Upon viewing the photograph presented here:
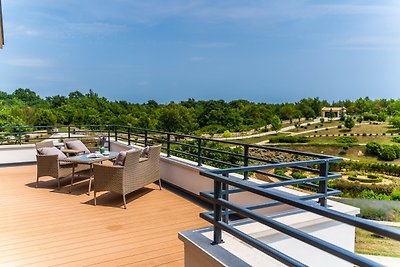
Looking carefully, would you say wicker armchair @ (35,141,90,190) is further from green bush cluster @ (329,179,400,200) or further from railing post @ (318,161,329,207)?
green bush cluster @ (329,179,400,200)

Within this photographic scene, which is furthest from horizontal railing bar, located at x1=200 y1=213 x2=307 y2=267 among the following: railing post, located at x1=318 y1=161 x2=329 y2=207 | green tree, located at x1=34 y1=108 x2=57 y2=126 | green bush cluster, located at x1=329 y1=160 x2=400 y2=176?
green bush cluster, located at x1=329 y1=160 x2=400 y2=176

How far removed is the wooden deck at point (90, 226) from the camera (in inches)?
120

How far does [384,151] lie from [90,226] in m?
65.0

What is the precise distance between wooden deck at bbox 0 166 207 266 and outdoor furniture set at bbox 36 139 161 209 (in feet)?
0.93

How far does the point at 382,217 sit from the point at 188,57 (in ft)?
159

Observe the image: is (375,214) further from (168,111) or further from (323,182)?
(168,111)

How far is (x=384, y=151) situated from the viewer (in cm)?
5800

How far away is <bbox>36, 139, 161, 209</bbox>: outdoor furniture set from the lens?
4.66 m

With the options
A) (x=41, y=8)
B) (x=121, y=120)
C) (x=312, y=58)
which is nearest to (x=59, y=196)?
(x=41, y=8)

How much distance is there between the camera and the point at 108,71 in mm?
48438

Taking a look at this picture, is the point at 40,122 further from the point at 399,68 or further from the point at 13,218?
the point at 399,68

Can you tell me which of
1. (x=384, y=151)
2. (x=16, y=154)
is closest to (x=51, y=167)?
(x=16, y=154)

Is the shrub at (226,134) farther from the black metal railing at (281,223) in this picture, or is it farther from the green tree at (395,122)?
the black metal railing at (281,223)

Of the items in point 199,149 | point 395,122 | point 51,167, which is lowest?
point 395,122
